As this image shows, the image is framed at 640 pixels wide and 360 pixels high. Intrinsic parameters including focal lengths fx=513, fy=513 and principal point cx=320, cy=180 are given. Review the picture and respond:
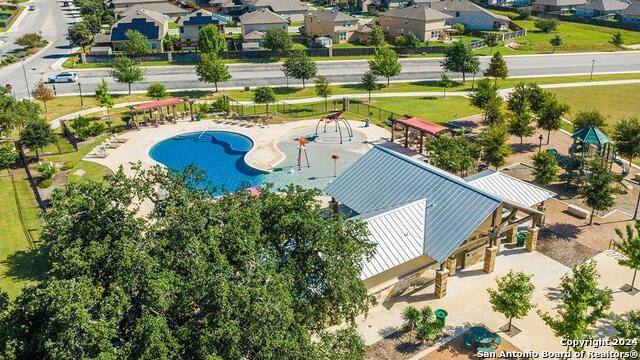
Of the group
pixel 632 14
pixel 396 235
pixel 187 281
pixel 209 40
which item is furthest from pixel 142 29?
pixel 632 14

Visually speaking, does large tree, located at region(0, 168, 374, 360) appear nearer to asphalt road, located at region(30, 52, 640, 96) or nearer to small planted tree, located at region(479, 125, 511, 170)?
small planted tree, located at region(479, 125, 511, 170)

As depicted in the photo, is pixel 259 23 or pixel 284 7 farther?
pixel 284 7

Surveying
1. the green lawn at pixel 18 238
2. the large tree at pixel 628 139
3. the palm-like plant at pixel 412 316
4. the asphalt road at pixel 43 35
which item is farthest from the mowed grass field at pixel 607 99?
the asphalt road at pixel 43 35

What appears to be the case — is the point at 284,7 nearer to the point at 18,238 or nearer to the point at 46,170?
the point at 46,170

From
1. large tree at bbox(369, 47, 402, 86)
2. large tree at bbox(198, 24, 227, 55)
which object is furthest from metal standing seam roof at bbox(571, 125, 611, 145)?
large tree at bbox(198, 24, 227, 55)

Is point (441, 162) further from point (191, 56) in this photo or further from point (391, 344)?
point (191, 56)
